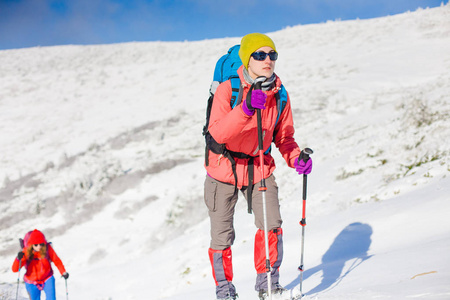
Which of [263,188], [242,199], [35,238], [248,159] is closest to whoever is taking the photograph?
[263,188]

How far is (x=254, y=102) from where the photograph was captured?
2646mm

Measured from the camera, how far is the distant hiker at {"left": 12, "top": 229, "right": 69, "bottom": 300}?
553cm

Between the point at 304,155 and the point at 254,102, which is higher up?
the point at 254,102

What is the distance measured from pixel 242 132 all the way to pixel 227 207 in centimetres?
75

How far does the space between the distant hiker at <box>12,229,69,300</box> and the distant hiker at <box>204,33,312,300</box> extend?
356cm

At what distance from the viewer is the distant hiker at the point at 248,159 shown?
2.95 metres

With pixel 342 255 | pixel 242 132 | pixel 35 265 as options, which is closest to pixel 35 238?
pixel 35 265

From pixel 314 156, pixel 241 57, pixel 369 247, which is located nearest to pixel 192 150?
pixel 314 156

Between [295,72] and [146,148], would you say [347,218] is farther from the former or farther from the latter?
[295,72]

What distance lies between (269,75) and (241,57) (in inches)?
12.3

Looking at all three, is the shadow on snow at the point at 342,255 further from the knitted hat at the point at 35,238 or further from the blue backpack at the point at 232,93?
the knitted hat at the point at 35,238

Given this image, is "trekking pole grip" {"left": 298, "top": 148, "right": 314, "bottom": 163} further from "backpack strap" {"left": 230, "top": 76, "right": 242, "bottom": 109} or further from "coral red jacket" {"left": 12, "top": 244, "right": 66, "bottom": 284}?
"coral red jacket" {"left": 12, "top": 244, "right": 66, "bottom": 284}

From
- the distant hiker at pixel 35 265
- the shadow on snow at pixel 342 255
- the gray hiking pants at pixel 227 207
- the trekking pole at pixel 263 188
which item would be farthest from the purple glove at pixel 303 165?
the distant hiker at pixel 35 265

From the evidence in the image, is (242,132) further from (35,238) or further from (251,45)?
(35,238)
